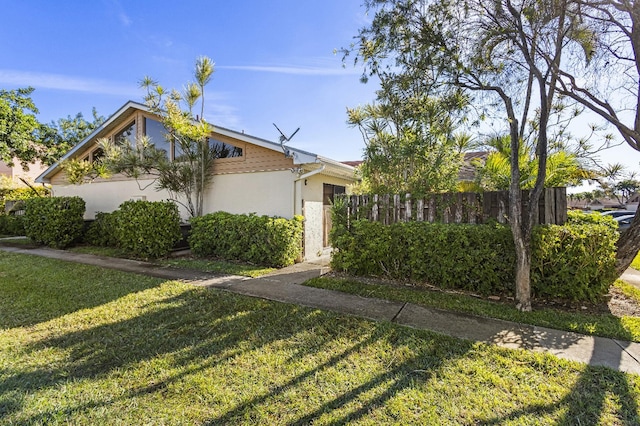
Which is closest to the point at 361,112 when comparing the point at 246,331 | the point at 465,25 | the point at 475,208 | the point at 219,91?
the point at 465,25

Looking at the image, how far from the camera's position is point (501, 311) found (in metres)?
4.30

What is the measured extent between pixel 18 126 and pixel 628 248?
2662 centimetres

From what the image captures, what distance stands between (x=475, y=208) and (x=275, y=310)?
419cm

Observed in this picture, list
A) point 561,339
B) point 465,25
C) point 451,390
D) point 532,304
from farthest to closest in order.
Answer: point 465,25 → point 532,304 → point 561,339 → point 451,390

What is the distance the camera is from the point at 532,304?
471cm

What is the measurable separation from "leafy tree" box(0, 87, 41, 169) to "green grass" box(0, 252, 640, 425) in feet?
62.2

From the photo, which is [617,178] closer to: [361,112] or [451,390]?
[361,112]

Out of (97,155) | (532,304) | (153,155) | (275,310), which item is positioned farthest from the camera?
(97,155)

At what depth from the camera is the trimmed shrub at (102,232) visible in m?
10.4

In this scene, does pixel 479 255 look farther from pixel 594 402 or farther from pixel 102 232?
pixel 102 232

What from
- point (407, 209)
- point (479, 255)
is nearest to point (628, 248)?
point (479, 255)

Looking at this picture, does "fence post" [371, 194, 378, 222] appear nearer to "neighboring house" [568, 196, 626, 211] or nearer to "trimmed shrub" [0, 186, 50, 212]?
"trimmed shrub" [0, 186, 50, 212]

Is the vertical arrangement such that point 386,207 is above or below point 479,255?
above

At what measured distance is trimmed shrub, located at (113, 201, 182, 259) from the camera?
26.6 feet
